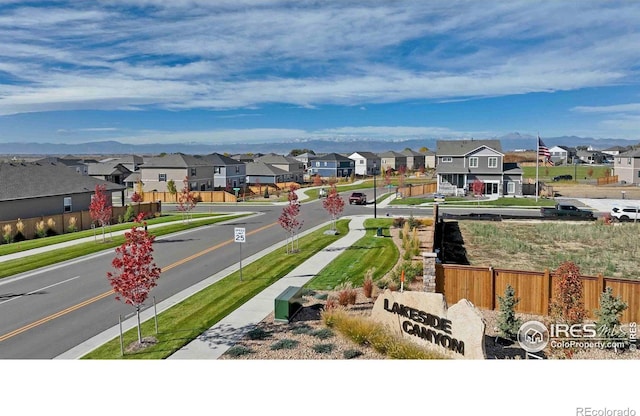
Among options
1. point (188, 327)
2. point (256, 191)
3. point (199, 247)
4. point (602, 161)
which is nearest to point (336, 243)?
point (199, 247)

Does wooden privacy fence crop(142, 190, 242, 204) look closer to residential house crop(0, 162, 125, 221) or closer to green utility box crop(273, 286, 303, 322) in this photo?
residential house crop(0, 162, 125, 221)

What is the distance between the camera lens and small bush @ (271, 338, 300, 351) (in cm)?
1374

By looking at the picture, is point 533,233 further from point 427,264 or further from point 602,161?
point 602,161

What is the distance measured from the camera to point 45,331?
1538 centimetres

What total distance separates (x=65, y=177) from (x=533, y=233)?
37983 mm

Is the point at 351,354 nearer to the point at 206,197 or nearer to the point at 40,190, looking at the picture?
the point at 40,190

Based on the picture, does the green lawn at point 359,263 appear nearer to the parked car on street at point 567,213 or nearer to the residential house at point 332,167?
the parked car on street at point 567,213

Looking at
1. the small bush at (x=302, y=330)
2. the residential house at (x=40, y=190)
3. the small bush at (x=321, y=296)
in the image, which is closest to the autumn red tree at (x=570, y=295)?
the small bush at (x=302, y=330)

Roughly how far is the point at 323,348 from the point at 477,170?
5491 centimetres

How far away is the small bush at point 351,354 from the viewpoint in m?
13.2

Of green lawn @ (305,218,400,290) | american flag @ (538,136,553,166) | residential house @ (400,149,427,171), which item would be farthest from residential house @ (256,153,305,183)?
green lawn @ (305,218,400,290)

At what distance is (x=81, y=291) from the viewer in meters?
20.0

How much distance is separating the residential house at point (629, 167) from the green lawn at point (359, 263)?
59.9m

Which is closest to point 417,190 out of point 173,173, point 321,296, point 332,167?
point 173,173
